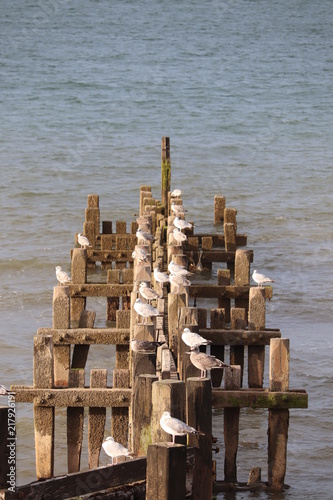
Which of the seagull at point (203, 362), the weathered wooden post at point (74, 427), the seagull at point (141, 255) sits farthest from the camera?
the seagull at point (141, 255)

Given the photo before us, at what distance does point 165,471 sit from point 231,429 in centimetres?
352

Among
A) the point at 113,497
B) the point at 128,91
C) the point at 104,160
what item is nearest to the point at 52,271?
the point at 113,497

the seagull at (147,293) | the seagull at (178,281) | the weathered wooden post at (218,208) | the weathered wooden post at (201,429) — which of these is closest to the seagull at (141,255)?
the seagull at (178,281)

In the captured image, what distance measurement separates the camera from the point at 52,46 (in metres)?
81.1

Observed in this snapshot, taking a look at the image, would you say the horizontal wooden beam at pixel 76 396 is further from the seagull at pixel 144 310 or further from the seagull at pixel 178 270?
the seagull at pixel 178 270

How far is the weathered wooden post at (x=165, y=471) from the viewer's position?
8.00 meters

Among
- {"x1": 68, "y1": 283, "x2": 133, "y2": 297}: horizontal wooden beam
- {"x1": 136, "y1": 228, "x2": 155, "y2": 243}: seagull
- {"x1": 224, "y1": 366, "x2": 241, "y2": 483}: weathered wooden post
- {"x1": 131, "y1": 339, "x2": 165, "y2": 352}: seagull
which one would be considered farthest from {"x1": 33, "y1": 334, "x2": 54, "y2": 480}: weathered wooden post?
{"x1": 136, "y1": 228, "x2": 155, "y2": 243}: seagull

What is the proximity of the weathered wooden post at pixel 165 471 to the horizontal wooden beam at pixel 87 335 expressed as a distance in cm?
467

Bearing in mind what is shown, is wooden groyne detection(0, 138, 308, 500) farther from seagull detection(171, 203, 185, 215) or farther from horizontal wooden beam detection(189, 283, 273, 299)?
seagull detection(171, 203, 185, 215)

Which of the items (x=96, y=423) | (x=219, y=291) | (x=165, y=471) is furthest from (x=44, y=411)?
(x=219, y=291)

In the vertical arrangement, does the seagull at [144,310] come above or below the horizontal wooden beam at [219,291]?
above

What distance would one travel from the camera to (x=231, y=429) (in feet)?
37.6

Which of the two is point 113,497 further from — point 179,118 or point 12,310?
point 179,118

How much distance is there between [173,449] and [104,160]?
34.9m
